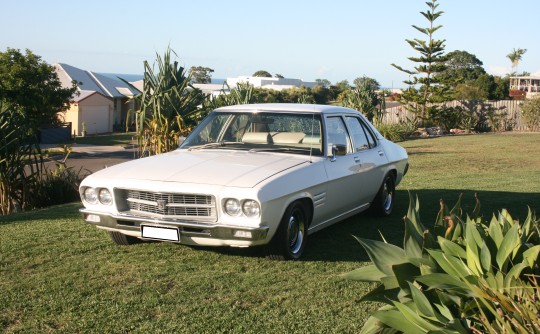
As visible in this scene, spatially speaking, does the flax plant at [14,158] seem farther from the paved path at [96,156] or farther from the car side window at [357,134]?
the paved path at [96,156]

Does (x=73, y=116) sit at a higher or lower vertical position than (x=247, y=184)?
lower

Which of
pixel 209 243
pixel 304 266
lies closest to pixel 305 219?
pixel 304 266

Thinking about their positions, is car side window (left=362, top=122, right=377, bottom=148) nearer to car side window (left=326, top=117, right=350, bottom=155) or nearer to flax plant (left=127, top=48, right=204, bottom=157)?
car side window (left=326, top=117, right=350, bottom=155)

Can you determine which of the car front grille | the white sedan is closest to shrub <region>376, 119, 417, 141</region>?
the white sedan

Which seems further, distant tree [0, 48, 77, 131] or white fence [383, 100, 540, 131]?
white fence [383, 100, 540, 131]

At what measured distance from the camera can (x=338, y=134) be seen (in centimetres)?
806

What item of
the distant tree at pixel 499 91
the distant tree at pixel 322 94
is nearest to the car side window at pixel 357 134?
the distant tree at pixel 322 94

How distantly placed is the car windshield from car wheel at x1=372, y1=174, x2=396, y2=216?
1689mm

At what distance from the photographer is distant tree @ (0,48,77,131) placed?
111 feet

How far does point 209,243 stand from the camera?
637 cm

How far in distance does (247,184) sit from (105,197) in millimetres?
1475

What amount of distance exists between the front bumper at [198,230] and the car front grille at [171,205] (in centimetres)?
8

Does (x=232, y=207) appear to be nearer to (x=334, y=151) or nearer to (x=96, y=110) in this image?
(x=334, y=151)

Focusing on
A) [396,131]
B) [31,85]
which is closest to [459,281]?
[396,131]
